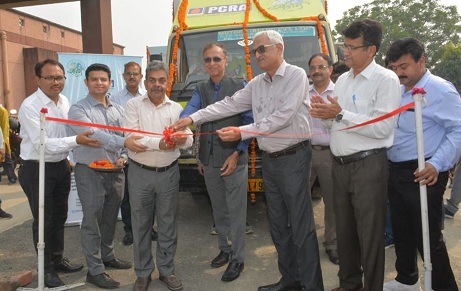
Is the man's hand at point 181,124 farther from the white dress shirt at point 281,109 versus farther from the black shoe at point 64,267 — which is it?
the black shoe at point 64,267

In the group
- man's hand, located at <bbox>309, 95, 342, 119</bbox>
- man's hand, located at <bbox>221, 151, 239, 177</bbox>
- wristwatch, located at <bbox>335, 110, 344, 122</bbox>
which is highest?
man's hand, located at <bbox>309, 95, 342, 119</bbox>

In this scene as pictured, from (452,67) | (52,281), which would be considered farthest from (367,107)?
(452,67)

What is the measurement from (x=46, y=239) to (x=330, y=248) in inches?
111

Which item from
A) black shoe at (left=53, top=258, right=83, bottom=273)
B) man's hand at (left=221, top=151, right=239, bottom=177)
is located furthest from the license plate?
black shoe at (left=53, top=258, right=83, bottom=273)

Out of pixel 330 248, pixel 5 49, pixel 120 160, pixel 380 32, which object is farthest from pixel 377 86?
pixel 5 49

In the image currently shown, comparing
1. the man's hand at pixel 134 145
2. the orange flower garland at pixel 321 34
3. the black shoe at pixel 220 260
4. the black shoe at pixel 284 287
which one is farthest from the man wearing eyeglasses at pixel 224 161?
the orange flower garland at pixel 321 34

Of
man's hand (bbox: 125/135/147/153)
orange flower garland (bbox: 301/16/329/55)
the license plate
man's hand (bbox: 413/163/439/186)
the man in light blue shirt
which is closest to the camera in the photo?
man's hand (bbox: 413/163/439/186)

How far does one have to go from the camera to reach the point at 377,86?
269cm

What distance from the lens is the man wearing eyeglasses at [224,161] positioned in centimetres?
368

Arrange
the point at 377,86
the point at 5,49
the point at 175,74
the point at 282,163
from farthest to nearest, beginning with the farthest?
the point at 5,49
the point at 175,74
the point at 282,163
the point at 377,86

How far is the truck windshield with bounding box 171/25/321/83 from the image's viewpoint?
5.20 meters

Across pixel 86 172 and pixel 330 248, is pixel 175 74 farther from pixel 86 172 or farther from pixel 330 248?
pixel 330 248

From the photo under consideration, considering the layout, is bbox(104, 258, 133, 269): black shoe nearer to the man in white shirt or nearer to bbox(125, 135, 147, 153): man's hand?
the man in white shirt

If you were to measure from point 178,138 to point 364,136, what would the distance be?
149 cm
